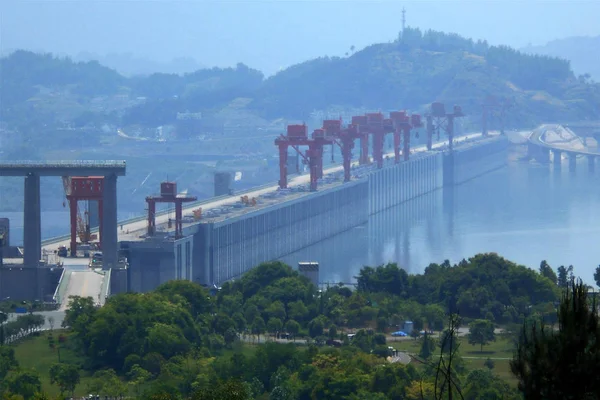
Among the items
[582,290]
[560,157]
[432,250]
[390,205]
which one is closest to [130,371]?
[582,290]

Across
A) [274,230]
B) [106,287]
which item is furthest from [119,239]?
[274,230]

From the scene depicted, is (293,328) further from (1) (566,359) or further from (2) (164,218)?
(2) (164,218)

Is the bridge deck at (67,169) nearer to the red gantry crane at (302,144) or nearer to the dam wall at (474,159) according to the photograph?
the red gantry crane at (302,144)

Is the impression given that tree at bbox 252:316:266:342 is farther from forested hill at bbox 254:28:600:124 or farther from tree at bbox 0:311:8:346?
forested hill at bbox 254:28:600:124

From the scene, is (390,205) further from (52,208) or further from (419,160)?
(52,208)

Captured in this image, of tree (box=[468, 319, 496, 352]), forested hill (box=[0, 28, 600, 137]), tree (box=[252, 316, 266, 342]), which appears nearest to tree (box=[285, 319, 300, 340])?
tree (box=[252, 316, 266, 342])

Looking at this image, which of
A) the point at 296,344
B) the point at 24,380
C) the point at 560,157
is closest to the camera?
the point at 24,380

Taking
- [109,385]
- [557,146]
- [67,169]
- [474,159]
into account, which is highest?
[67,169]

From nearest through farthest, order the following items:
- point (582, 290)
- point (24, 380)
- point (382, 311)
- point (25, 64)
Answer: point (582, 290) < point (24, 380) < point (382, 311) < point (25, 64)
